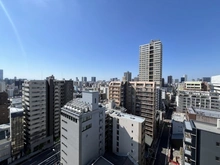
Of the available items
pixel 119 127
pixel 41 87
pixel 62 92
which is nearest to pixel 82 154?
pixel 119 127

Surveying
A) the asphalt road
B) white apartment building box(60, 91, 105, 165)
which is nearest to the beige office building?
white apartment building box(60, 91, 105, 165)

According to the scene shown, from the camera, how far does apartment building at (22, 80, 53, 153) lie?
109 feet

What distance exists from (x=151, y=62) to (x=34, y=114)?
75678 mm

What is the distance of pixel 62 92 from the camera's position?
4681 cm

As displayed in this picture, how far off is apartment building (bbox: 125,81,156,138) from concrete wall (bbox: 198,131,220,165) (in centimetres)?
2434

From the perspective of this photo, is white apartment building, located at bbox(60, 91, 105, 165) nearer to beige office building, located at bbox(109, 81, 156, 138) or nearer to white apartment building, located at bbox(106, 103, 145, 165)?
white apartment building, located at bbox(106, 103, 145, 165)

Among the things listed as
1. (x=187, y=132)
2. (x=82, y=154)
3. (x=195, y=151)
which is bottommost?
(x=82, y=154)

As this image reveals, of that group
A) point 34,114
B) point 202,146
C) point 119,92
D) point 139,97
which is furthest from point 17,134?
point 202,146

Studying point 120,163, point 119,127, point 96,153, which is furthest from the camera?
point 119,127

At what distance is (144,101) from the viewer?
1647 inches

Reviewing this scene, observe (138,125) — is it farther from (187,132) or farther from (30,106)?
(30,106)

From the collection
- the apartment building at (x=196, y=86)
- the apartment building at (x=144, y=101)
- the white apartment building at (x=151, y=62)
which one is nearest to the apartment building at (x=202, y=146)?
the apartment building at (x=144, y=101)

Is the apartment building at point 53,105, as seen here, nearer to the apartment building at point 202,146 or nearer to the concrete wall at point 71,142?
the concrete wall at point 71,142

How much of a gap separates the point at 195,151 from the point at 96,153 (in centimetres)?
1679
